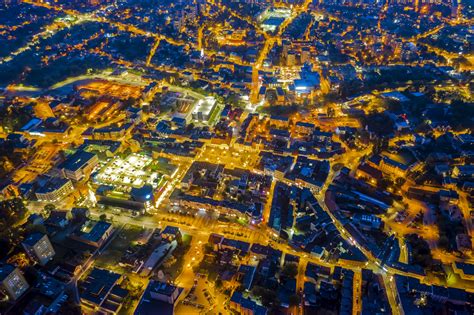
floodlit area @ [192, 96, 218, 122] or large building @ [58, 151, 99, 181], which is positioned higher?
floodlit area @ [192, 96, 218, 122]

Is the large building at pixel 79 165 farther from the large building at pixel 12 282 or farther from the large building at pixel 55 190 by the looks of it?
the large building at pixel 12 282

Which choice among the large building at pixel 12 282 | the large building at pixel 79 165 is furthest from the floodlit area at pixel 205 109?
the large building at pixel 12 282

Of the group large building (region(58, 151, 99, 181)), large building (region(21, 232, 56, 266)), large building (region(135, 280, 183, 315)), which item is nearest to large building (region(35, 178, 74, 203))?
large building (region(58, 151, 99, 181))

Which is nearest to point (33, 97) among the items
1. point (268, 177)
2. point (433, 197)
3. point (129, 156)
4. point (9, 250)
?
point (129, 156)

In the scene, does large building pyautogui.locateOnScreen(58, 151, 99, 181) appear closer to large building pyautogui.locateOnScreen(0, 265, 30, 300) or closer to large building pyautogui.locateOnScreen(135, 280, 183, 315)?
large building pyautogui.locateOnScreen(0, 265, 30, 300)

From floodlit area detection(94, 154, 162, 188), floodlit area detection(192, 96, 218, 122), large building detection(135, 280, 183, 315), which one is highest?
floodlit area detection(192, 96, 218, 122)

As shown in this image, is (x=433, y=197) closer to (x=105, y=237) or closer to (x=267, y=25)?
(x=105, y=237)
